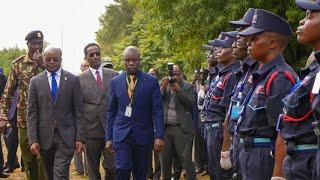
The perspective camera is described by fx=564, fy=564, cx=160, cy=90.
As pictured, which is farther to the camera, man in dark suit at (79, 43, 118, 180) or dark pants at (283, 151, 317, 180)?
man in dark suit at (79, 43, 118, 180)

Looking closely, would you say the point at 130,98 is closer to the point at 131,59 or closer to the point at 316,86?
the point at 131,59

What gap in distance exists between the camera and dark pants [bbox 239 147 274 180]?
502 cm

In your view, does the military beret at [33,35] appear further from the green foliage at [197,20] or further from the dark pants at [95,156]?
the green foliage at [197,20]

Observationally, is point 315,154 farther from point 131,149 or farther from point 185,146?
point 185,146

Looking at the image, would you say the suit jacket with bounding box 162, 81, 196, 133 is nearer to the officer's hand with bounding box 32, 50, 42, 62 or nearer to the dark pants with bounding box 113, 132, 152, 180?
the dark pants with bounding box 113, 132, 152, 180

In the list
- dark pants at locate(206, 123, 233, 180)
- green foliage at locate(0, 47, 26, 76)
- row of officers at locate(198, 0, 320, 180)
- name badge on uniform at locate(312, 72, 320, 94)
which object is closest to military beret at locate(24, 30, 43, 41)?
dark pants at locate(206, 123, 233, 180)

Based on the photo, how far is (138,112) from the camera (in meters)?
8.00

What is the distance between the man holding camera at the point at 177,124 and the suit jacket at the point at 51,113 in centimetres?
215

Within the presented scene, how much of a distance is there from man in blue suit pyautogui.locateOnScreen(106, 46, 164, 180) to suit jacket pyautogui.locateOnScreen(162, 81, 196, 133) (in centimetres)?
164

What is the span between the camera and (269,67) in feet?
16.8

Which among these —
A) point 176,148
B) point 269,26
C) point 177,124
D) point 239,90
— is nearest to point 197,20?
point 177,124

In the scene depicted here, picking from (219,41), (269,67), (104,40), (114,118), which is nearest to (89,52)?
(114,118)

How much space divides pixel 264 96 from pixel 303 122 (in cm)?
88

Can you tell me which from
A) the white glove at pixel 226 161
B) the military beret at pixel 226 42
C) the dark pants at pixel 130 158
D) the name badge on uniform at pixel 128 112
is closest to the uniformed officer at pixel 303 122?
the white glove at pixel 226 161
